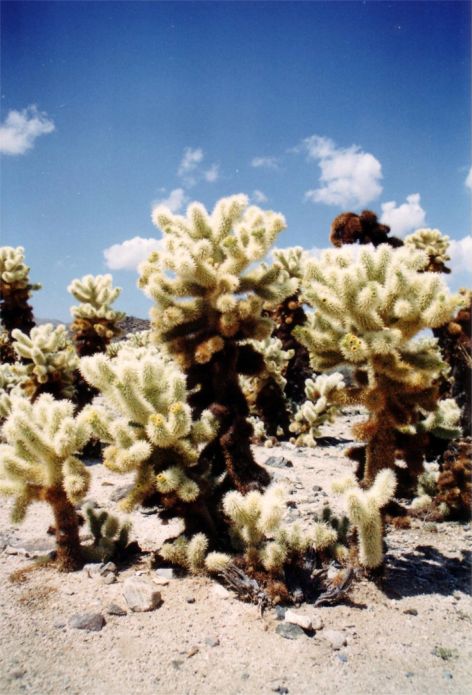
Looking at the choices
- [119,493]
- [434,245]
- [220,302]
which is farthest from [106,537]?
[434,245]

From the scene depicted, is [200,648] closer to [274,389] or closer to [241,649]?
[241,649]

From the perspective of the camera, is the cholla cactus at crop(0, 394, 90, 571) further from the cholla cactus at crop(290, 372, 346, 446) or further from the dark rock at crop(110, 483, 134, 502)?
the cholla cactus at crop(290, 372, 346, 446)

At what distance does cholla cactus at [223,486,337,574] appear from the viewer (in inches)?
148

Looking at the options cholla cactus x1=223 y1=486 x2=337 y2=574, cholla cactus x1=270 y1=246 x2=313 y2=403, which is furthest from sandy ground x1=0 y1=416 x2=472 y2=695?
cholla cactus x1=270 y1=246 x2=313 y2=403

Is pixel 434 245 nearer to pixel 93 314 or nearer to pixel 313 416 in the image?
pixel 313 416

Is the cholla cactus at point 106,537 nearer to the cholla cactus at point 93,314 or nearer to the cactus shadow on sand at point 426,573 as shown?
the cactus shadow on sand at point 426,573

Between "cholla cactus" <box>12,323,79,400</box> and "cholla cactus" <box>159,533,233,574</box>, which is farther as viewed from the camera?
→ "cholla cactus" <box>12,323,79,400</box>

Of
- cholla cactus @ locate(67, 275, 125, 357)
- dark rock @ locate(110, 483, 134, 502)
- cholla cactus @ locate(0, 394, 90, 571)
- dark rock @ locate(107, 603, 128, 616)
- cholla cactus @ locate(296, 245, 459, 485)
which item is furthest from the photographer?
cholla cactus @ locate(67, 275, 125, 357)

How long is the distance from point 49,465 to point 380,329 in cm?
305

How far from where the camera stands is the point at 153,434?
4035 millimetres

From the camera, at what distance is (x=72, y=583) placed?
412 centimetres

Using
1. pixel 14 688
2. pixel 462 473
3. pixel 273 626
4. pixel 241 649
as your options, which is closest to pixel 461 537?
pixel 462 473

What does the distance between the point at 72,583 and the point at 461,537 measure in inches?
164

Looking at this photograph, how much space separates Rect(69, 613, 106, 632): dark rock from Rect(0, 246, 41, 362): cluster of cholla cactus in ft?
28.3
